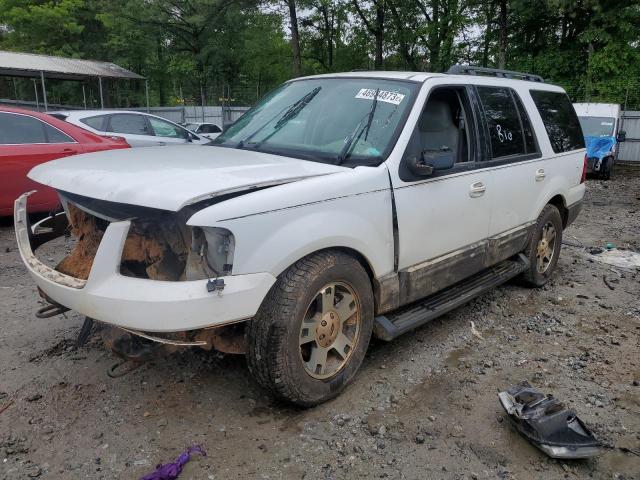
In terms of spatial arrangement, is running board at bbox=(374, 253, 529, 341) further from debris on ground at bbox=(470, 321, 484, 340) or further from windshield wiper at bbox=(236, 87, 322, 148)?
windshield wiper at bbox=(236, 87, 322, 148)

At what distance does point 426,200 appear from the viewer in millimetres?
3473

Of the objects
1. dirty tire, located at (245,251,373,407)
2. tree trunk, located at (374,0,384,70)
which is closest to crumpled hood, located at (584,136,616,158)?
dirty tire, located at (245,251,373,407)

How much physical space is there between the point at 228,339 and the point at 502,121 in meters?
3.03

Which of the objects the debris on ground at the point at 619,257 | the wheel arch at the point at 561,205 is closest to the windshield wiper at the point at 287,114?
the wheel arch at the point at 561,205

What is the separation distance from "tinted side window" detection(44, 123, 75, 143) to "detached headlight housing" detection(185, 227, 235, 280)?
546cm

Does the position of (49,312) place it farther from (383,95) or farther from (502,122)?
(502,122)

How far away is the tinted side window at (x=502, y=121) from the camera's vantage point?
4238 millimetres

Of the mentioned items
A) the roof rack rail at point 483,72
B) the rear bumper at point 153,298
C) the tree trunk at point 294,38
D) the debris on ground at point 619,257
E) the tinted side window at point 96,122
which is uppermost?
the tree trunk at point 294,38

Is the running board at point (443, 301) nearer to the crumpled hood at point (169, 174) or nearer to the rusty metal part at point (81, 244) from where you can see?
the crumpled hood at point (169, 174)

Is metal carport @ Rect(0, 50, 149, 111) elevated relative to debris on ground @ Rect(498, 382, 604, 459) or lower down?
elevated

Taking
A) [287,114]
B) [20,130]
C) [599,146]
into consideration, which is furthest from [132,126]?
[599,146]

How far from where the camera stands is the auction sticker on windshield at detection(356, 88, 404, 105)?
3.56 meters

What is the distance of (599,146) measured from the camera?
45.8ft

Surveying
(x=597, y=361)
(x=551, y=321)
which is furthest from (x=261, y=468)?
(x=551, y=321)
